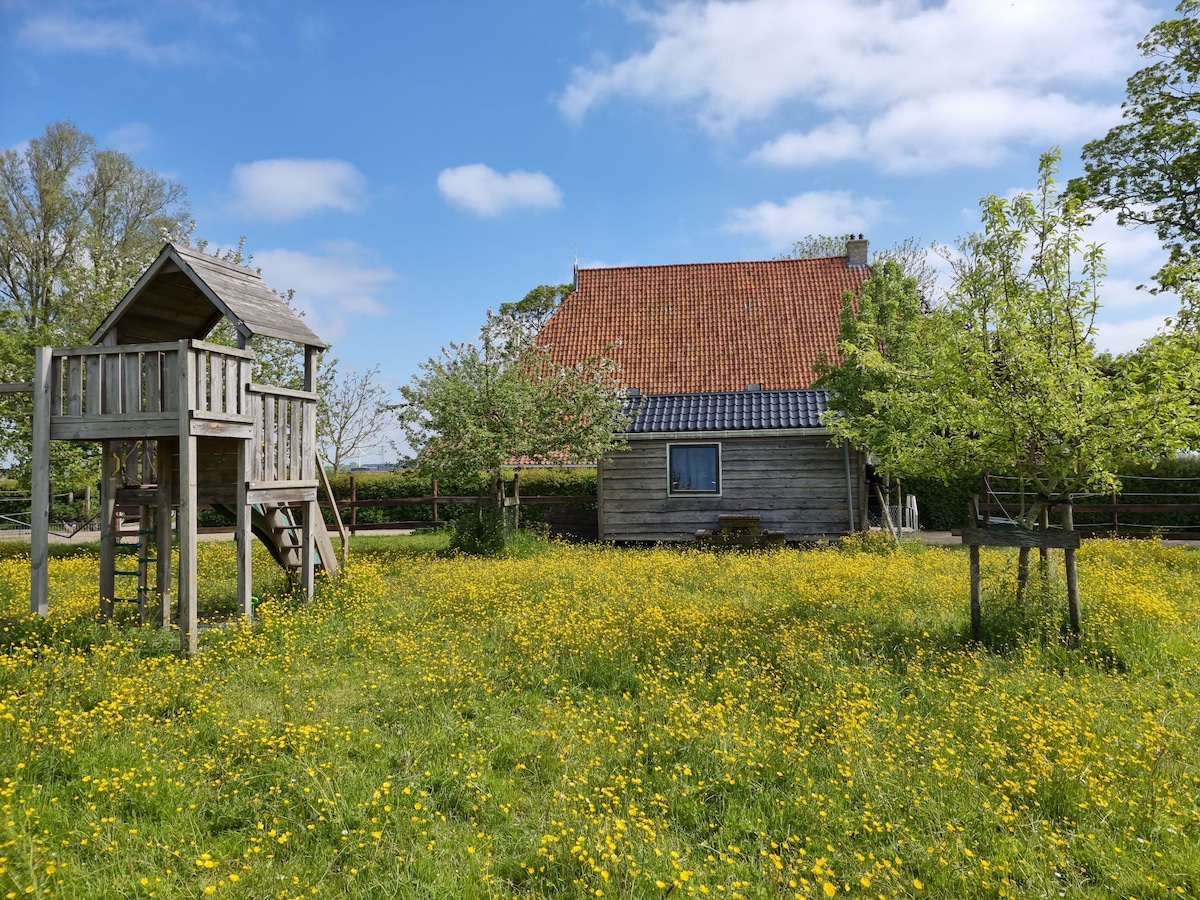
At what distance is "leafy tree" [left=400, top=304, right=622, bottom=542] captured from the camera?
16.7m

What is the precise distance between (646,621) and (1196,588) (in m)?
8.56

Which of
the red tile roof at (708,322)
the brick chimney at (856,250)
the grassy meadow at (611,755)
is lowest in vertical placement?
the grassy meadow at (611,755)

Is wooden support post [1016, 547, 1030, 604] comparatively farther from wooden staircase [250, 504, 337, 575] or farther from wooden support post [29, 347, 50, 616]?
wooden support post [29, 347, 50, 616]

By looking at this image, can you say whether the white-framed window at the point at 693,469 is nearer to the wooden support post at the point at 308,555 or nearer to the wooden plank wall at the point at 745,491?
the wooden plank wall at the point at 745,491

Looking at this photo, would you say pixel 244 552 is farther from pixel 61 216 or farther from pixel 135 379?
pixel 61 216

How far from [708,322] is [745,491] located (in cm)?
928

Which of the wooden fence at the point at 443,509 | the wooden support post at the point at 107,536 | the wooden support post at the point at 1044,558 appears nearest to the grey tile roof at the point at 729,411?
the wooden fence at the point at 443,509

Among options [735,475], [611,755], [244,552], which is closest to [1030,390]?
[611,755]

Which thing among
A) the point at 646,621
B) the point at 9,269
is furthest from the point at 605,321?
the point at 9,269

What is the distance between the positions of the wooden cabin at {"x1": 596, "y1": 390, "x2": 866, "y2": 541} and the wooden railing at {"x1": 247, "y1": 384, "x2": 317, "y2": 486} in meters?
9.42

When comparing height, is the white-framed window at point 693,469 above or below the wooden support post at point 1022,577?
above

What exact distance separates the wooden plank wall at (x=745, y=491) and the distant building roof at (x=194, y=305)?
32.7 feet

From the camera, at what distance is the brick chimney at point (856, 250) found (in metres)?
27.8

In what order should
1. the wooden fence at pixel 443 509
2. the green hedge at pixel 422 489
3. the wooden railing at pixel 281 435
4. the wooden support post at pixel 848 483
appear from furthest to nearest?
the green hedge at pixel 422 489 → the wooden fence at pixel 443 509 → the wooden support post at pixel 848 483 → the wooden railing at pixel 281 435
